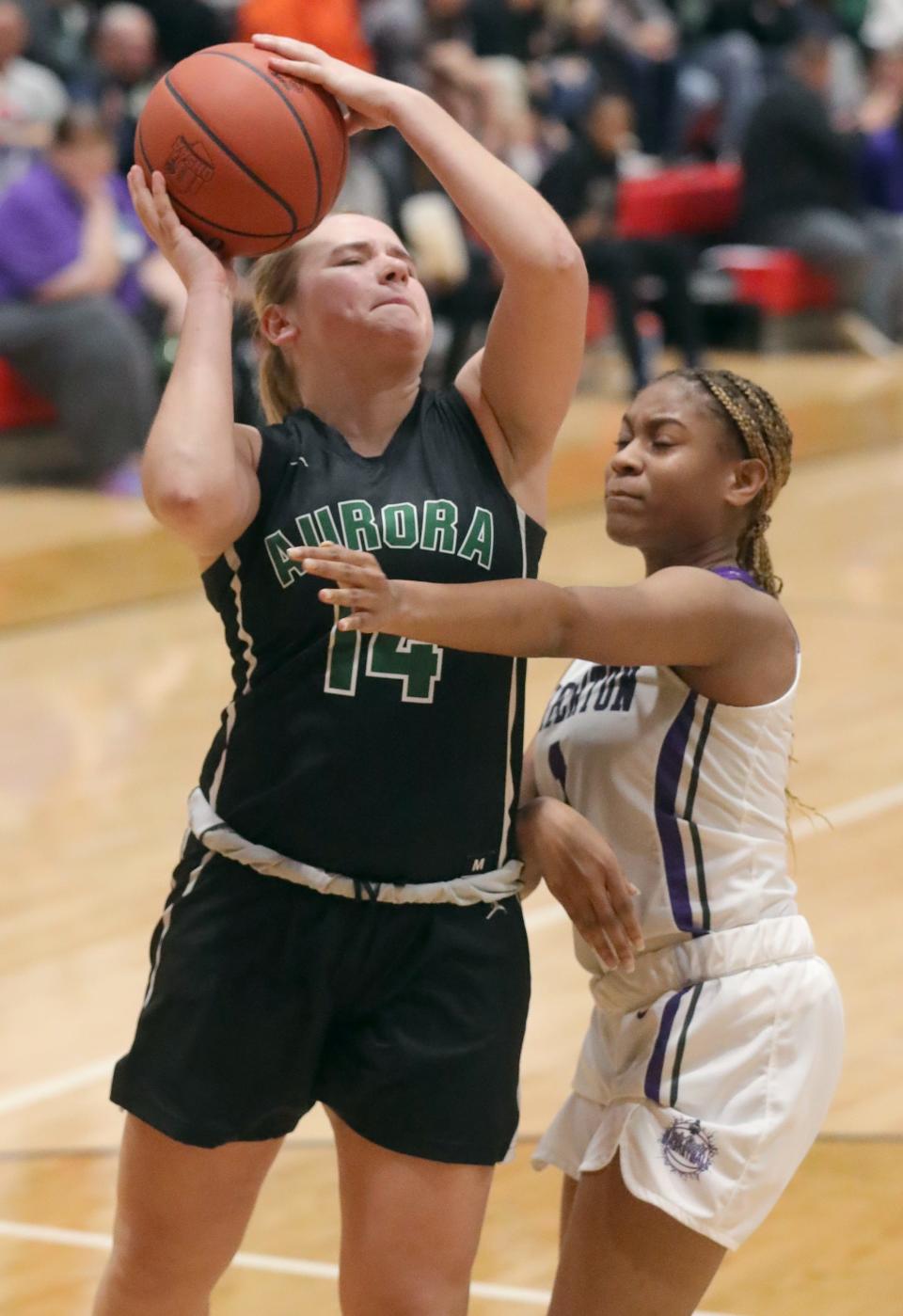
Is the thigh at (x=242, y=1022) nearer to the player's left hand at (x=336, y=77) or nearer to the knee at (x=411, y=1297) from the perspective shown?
the knee at (x=411, y=1297)

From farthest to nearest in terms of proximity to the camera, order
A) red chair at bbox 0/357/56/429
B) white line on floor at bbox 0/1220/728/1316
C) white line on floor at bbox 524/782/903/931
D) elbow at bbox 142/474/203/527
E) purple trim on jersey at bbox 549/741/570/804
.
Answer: red chair at bbox 0/357/56/429 → white line on floor at bbox 524/782/903/931 → white line on floor at bbox 0/1220/728/1316 → purple trim on jersey at bbox 549/741/570/804 → elbow at bbox 142/474/203/527

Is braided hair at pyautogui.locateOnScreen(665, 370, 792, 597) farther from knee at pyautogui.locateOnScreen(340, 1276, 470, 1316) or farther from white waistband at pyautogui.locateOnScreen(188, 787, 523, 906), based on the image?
knee at pyautogui.locateOnScreen(340, 1276, 470, 1316)

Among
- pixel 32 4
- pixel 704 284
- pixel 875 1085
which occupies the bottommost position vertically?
pixel 704 284

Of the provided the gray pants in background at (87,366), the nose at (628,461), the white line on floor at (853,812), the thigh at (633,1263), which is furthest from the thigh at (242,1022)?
the gray pants in background at (87,366)

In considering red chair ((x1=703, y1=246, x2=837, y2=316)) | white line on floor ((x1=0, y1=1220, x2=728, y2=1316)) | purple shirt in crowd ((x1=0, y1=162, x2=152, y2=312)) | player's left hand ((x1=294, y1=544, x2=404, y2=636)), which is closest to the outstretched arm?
player's left hand ((x1=294, y1=544, x2=404, y2=636))

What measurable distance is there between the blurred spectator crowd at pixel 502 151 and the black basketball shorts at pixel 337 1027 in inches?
188

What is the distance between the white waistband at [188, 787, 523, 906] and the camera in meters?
2.24

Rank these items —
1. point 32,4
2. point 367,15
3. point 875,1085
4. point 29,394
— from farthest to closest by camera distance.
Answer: point 367,15 → point 32,4 → point 29,394 → point 875,1085

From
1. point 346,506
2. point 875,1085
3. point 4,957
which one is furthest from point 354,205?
point 346,506

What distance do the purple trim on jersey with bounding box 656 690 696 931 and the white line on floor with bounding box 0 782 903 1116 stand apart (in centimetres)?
49

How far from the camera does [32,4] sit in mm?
9594

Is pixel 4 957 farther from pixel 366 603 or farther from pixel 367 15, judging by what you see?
pixel 367 15

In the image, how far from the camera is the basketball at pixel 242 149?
233 cm

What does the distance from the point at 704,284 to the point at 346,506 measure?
10.0m
